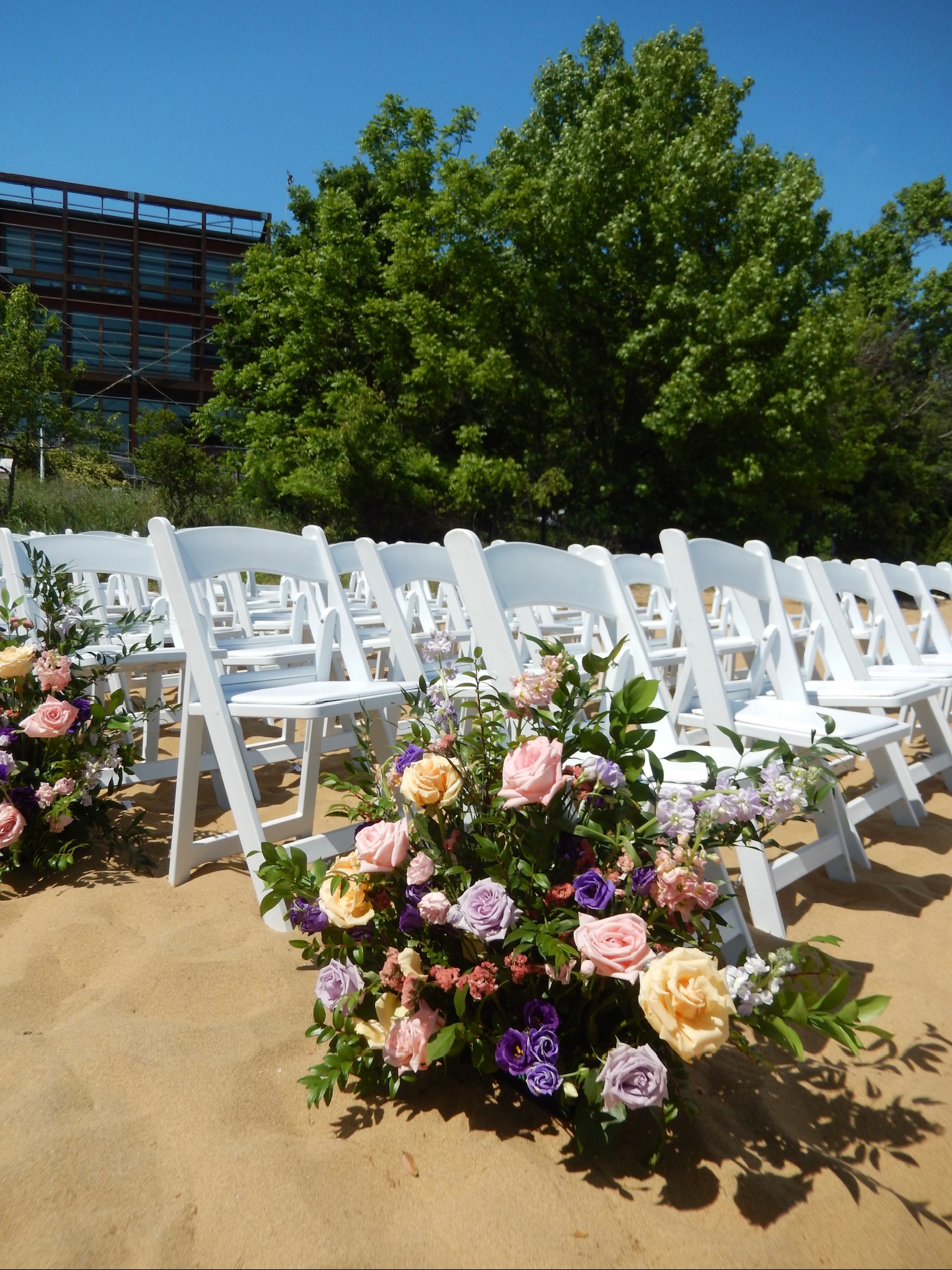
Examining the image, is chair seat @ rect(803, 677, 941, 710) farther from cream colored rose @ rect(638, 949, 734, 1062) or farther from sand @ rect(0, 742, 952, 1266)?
cream colored rose @ rect(638, 949, 734, 1062)

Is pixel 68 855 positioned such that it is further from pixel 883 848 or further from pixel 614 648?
pixel 883 848

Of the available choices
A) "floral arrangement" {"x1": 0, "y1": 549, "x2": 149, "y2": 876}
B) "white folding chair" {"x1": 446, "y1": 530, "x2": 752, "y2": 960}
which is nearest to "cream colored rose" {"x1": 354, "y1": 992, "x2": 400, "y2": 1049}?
"white folding chair" {"x1": 446, "y1": 530, "x2": 752, "y2": 960}

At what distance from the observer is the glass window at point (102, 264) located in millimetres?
36781

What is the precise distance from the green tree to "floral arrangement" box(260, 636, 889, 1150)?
1765 cm

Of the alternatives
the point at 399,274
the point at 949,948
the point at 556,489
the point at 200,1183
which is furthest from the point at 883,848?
the point at 399,274

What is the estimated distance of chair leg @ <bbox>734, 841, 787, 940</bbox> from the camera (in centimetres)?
247

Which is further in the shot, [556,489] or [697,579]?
[556,489]

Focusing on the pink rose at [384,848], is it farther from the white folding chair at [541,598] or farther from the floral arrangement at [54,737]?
the floral arrangement at [54,737]

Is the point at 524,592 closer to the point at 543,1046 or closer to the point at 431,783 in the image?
the point at 431,783

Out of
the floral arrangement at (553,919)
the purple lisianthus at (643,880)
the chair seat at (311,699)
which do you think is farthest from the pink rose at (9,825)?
the purple lisianthus at (643,880)

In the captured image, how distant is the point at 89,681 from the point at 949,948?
112 inches

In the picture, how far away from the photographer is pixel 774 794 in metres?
1.57

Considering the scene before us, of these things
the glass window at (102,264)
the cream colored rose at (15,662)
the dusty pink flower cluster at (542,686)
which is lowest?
the cream colored rose at (15,662)

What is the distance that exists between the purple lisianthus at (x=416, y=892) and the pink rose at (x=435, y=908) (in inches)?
2.9
